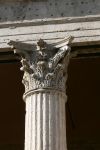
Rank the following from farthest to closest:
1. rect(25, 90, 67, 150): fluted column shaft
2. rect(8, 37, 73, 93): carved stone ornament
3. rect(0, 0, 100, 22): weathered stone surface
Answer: rect(0, 0, 100, 22): weathered stone surface
rect(8, 37, 73, 93): carved stone ornament
rect(25, 90, 67, 150): fluted column shaft

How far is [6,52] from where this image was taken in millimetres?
11219

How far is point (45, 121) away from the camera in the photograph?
985 cm

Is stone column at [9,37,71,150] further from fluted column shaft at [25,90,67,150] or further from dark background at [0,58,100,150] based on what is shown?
dark background at [0,58,100,150]

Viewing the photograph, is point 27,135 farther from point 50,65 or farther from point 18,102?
point 18,102

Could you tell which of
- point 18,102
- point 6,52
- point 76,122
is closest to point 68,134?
point 76,122

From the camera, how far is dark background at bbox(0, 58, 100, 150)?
13703mm

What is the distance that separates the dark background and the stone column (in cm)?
263

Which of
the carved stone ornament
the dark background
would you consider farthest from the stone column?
the dark background

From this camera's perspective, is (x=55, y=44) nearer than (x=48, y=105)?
No

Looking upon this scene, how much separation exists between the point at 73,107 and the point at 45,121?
511 cm

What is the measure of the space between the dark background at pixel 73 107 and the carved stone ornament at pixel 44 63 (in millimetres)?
2453

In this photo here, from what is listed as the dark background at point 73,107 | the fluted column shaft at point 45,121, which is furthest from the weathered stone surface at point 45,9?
the dark background at point 73,107

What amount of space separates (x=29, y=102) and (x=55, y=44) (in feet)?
4.53

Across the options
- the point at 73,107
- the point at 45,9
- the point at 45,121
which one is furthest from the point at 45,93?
the point at 73,107
